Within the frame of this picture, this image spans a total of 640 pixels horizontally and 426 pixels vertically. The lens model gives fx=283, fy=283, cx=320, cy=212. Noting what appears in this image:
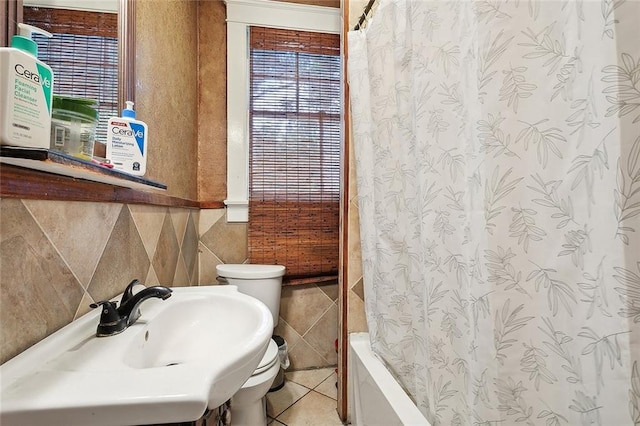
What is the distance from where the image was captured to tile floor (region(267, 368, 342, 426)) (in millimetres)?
1405

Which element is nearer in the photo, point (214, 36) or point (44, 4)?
point (44, 4)

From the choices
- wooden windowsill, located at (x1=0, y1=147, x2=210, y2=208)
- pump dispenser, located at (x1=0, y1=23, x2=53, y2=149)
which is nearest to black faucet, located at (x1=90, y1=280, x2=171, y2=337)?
wooden windowsill, located at (x1=0, y1=147, x2=210, y2=208)

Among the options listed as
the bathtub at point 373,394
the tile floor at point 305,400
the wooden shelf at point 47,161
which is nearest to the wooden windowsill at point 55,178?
the wooden shelf at point 47,161

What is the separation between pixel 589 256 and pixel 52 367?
82 cm

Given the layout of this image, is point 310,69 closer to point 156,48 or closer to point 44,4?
point 156,48

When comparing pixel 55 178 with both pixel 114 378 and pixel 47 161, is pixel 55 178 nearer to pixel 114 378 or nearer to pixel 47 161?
pixel 47 161

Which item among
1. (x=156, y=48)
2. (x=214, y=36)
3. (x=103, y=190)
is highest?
(x=214, y=36)

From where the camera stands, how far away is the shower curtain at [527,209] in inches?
14.2

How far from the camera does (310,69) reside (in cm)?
183

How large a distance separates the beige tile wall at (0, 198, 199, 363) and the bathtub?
0.83 meters

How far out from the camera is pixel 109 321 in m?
0.59

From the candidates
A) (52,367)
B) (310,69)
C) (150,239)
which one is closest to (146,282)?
(150,239)

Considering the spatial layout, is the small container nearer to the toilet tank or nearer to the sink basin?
the sink basin

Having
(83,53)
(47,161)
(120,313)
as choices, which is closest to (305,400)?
(120,313)
